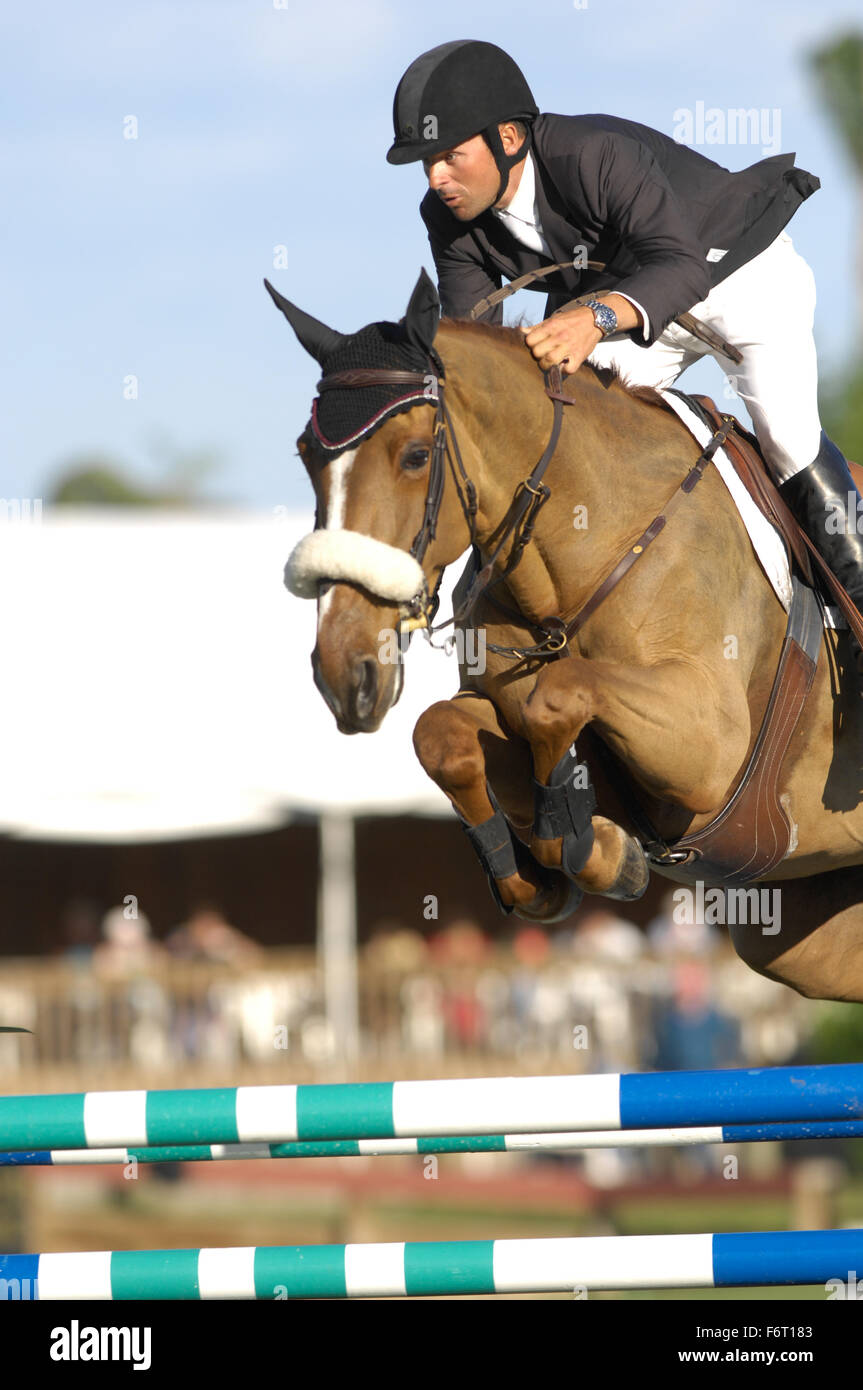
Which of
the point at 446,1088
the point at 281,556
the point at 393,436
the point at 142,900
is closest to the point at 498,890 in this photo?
the point at 446,1088

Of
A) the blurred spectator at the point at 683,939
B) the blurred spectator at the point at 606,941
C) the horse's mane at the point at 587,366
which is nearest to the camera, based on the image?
the horse's mane at the point at 587,366

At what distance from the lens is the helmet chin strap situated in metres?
3.86

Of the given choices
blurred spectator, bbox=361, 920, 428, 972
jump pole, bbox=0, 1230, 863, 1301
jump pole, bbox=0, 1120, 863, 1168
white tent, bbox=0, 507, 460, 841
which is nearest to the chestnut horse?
jump pole, bbox=0, 1120, 863, 1168

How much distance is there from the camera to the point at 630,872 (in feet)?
12.9

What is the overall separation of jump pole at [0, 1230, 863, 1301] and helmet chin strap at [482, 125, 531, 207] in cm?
236

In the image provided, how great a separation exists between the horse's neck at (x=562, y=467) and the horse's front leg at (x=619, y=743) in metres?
0.25

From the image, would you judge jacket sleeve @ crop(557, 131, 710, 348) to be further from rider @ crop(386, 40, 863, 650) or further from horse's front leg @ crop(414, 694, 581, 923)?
horse's front leg @ crop(414, 694, 581, 923)

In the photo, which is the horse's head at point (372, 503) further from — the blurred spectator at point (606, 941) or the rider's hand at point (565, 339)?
the blurred spectator at point (606, 941)

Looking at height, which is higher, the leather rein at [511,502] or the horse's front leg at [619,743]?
the leather rein at [511,502]

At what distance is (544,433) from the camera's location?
150 inches

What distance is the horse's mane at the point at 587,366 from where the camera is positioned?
3.83 meters

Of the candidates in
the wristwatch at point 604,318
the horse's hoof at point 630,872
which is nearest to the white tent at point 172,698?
the horse's hoof at point 630,872

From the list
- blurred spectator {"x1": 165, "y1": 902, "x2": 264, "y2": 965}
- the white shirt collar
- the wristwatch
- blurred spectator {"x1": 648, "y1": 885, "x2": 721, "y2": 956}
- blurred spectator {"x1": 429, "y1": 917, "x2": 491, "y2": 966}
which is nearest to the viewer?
the wristwatch
